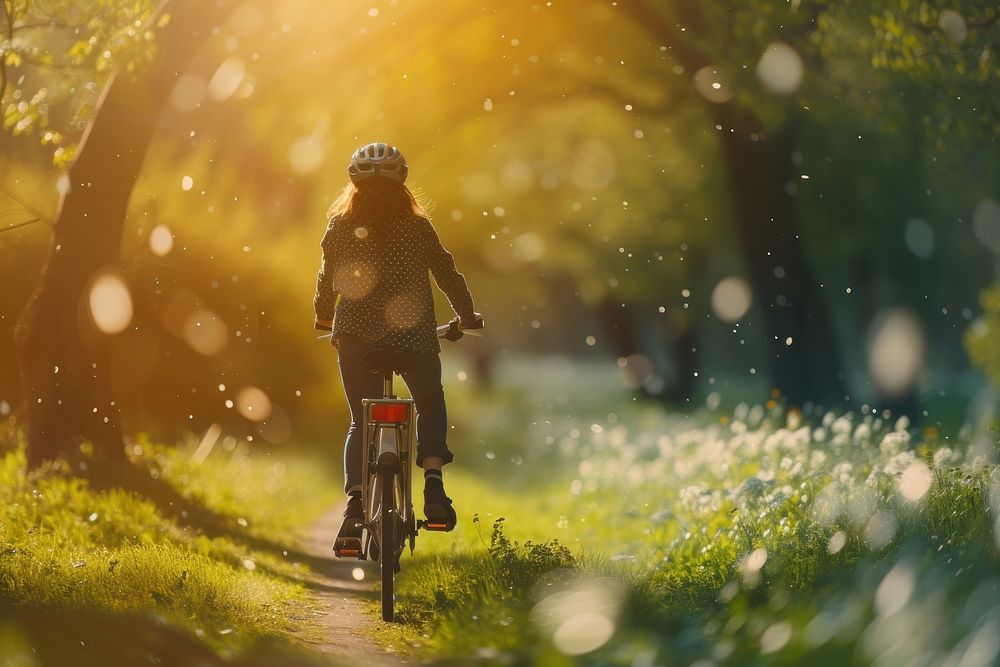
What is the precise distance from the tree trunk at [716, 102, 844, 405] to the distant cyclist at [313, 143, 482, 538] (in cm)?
678

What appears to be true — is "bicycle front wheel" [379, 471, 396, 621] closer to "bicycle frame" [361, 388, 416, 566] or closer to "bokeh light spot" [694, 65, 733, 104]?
"bicycle frame" [361, 388, 416, 566]

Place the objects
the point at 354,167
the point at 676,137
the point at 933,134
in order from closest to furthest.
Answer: the point at 354,167 → the point at 933,134 → the point at 676,137

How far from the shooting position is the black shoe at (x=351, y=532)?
6277 millimetres

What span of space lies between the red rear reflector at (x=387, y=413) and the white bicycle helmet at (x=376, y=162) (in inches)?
53.3

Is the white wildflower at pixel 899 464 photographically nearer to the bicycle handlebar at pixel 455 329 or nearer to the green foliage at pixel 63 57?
the bicycle handlebar at pixel 455 329

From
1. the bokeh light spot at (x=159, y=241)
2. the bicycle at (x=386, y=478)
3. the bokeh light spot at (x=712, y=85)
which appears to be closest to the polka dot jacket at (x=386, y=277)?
the bicycle at (x=386, y=478)

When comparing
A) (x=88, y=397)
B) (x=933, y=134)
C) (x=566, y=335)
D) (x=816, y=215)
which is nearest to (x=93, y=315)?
(x=88, y=397)

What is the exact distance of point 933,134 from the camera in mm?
12094

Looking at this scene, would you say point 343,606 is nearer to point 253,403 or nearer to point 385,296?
point 385,296

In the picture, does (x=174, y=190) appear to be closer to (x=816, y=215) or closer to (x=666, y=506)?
(x=666, y=506)

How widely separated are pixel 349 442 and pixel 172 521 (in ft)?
9.94

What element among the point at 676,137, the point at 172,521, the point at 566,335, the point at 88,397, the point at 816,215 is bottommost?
the point at 172,521

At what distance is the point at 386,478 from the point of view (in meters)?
6.30

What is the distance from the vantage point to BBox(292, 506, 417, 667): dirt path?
611 centimetres
